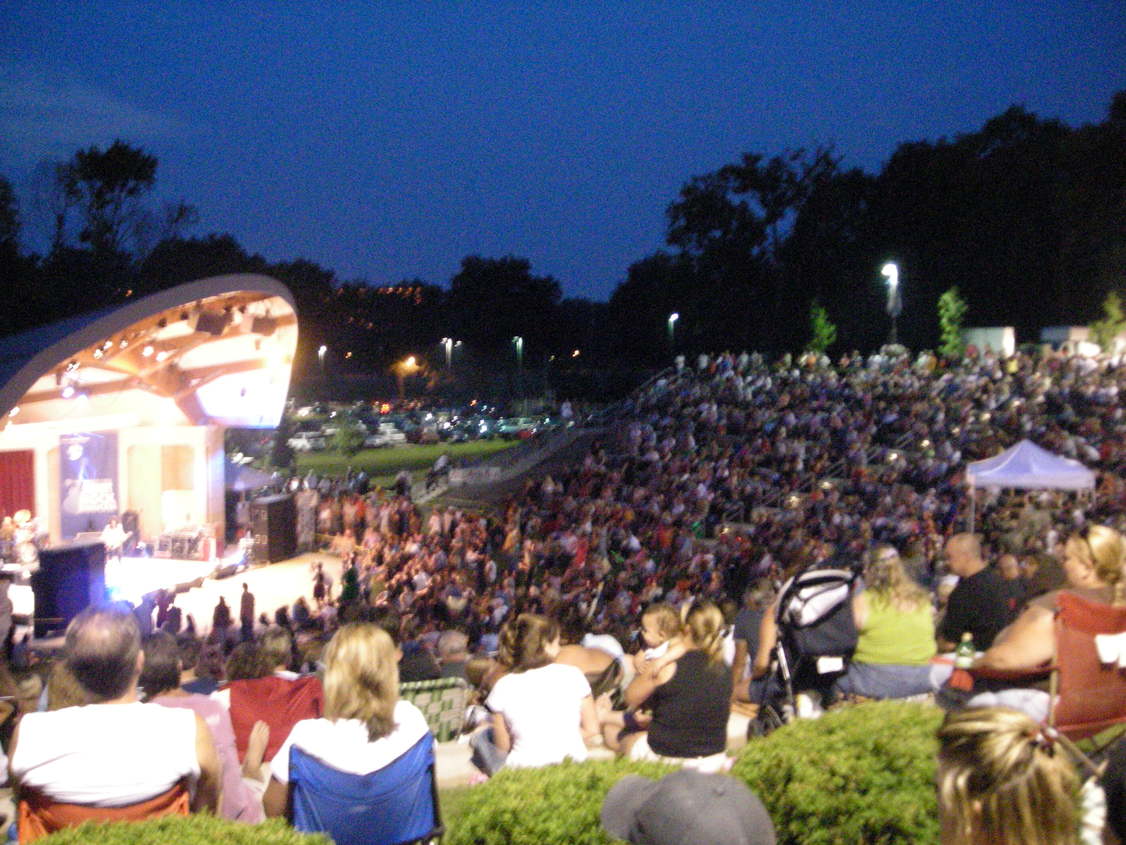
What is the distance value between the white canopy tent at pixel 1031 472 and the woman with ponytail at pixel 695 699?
10.8 metres

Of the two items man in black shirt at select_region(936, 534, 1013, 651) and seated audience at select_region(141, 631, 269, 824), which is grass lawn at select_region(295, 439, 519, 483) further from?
seated audience at select_region(141, 631, 269, 824)

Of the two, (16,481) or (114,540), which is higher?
(16,481)

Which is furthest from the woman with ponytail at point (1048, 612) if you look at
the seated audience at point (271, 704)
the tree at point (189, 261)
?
the tree at point (189, 261)

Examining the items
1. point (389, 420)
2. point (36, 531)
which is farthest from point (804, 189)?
point (36, 531)

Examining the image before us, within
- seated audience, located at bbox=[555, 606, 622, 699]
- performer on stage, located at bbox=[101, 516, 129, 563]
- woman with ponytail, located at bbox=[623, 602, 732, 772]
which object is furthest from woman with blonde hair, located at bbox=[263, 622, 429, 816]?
performer on stage, located at bbox=[101, 516, 129, 563]

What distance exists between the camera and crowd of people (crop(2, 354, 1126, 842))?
3520mm

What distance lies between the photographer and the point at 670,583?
1412cm

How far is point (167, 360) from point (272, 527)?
3850 millimetres

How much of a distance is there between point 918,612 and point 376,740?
301 cm

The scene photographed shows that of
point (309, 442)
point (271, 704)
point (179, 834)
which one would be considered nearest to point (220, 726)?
point (271, 704)

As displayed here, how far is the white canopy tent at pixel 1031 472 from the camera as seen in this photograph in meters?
13.9

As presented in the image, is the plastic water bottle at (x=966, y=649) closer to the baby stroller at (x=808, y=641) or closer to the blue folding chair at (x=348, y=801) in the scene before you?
the baby stroller at (x=808, y=641)

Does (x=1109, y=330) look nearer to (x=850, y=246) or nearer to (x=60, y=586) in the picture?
(x=850, y=246)

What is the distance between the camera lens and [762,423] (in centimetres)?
2245
